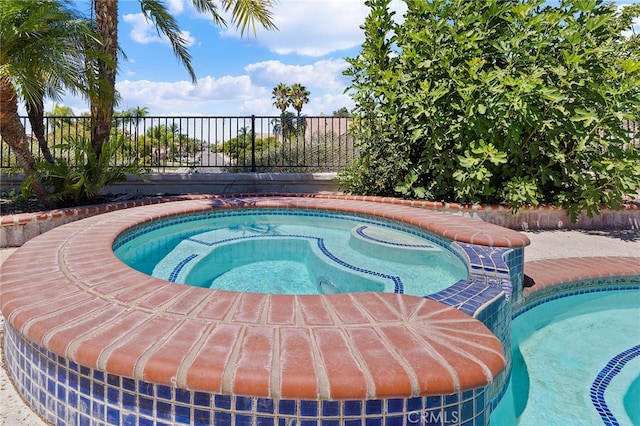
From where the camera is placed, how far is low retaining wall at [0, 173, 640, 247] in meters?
5.02

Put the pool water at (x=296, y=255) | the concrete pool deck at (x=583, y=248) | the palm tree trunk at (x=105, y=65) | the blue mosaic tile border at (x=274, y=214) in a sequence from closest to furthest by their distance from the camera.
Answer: the pool water at (x=296, y=255) < the blue mosaic tile border at (x=274, y=214) < the concrete pool deck at (x=583, y=248) < the palm tree trunk at (x=105, y=65)

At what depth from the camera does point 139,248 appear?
4.14 metres

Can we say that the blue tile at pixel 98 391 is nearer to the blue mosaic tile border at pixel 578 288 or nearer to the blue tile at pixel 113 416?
the blue tile at pixel 113 416

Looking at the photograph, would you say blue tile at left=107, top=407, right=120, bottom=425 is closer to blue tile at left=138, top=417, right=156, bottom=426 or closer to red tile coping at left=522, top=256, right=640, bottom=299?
blue tile at left=138, top=417, right=156, bottom=426

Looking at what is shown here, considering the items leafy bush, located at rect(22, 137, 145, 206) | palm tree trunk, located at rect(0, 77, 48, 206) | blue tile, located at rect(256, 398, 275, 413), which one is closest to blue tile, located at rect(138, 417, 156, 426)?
blue tile, located at rect(256, 398, 275, 413)

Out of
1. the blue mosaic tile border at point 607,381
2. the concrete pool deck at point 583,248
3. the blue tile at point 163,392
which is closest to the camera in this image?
the blue tile at point 163,392

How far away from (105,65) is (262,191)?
362 cm

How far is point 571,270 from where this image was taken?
385 cm

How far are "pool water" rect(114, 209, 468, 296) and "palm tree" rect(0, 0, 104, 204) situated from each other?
2.63 m

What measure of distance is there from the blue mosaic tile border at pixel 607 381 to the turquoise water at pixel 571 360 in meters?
0.02

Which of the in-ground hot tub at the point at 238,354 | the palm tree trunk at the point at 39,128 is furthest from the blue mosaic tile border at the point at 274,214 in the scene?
the palm tree trunk at the point at 39,128

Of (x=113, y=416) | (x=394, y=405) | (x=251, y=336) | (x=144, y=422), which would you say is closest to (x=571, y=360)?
(x=394, y=405)

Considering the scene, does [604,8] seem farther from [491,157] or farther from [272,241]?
[272,241]

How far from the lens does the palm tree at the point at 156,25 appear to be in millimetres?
6523
